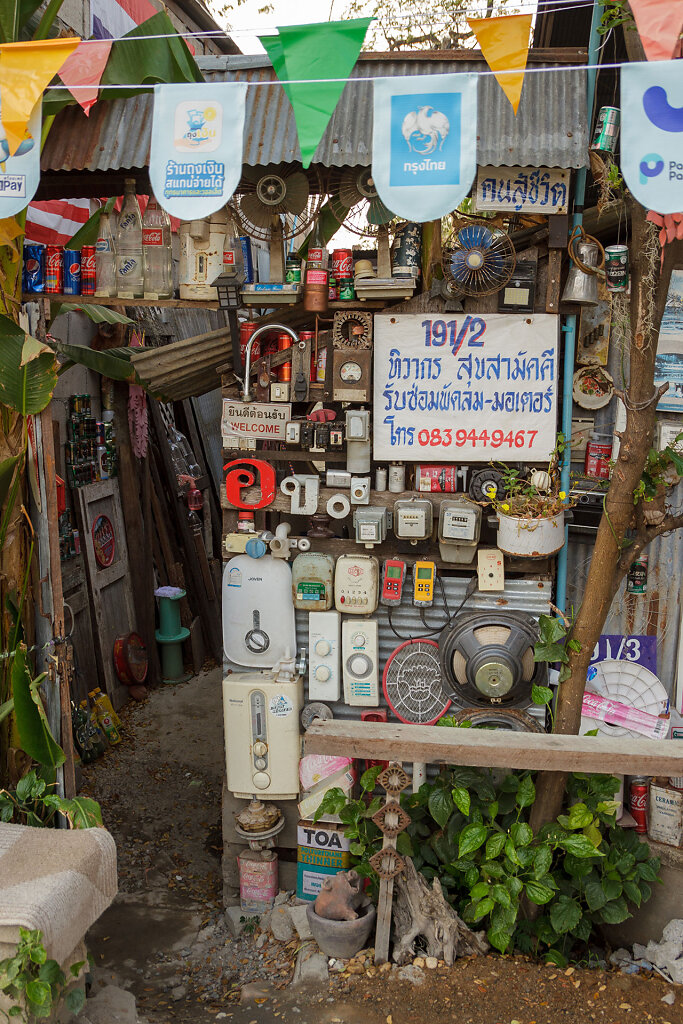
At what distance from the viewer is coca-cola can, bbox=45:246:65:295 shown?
16.8 feet

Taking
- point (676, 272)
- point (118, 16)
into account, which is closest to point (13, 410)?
point (676, 272)

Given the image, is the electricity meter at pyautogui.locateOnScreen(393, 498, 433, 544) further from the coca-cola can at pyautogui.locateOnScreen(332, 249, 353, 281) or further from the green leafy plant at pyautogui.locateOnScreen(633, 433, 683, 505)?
the coca-cola can at pyautogui.locateOnScreen(332, 249, 353, 281)

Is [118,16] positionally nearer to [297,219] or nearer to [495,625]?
[297,219]

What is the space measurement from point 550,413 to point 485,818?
7.79 ft

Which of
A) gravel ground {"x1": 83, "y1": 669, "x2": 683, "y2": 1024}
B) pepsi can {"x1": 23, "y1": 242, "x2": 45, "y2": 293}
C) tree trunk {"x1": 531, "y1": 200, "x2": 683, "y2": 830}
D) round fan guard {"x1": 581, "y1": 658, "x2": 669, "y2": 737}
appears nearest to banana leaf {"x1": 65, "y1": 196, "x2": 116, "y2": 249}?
pepsi can {"x1": 23, "y1": 242, "x2": 45, "y2": 293}

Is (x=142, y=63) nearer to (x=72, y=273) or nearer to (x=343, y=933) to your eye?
(x=72, y=273)

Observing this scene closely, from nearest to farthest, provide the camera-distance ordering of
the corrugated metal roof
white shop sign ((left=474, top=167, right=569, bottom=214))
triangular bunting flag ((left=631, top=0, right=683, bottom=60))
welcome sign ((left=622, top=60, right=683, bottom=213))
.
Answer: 1. triangular bunting flag ((left=631, top=0, right=683, bottom=60))
2. welcome sign ((left=622, top=60, right=683, bottom=213))
3. the corrugated metal roof
4. white shop sign ((left=474, top=167, right=569, bottom=214))

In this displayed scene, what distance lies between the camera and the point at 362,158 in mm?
4598

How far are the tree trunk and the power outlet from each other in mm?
557

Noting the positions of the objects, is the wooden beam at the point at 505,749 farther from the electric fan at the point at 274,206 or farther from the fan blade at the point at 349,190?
the fan blade at the point at 349,190

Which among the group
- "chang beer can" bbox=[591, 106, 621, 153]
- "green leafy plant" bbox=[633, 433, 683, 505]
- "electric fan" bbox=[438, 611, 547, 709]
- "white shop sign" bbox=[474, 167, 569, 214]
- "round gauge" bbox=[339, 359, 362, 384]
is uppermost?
"chang beer can" bbox=[591, 106, 621, 153]

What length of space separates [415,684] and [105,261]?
3263 mm

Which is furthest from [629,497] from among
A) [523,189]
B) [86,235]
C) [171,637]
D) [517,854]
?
[171,637]

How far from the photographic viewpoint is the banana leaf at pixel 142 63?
4.48m
